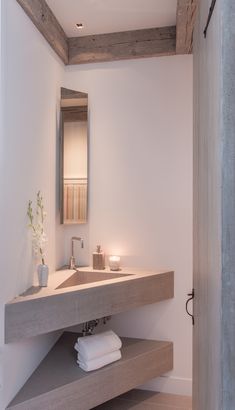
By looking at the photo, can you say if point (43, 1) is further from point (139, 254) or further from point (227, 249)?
point (227, 249)

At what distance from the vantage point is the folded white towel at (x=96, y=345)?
1.88 meters

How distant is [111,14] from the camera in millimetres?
2199

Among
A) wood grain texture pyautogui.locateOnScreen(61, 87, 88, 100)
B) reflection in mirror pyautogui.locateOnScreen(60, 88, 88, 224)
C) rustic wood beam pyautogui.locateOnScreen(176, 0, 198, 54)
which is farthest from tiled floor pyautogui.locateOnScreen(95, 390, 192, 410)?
rustic wood beam pyautogui.locateOnScreen(176, 0, 198, 54)

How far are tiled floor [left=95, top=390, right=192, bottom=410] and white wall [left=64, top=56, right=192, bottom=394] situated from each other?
70 mm

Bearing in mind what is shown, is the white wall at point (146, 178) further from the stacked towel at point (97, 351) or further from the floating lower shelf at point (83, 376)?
the stacked towel at point (97, 351)

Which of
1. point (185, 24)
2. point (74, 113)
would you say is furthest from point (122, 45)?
point (74, 113)

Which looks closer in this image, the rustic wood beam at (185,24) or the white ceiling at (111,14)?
the rustic wood beam at (185,24)

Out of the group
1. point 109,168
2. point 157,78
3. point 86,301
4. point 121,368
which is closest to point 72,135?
point 109,168

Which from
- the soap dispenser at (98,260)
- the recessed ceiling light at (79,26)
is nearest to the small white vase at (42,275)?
the soap dispenser at (98,260)

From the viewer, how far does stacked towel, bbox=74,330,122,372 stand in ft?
6.14

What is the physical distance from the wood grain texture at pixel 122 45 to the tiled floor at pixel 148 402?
272cm

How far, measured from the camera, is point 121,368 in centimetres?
199

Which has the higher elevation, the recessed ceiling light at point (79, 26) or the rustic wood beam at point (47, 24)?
the recessed ceiling light at point (79, 26)

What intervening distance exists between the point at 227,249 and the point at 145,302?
1.60 m
